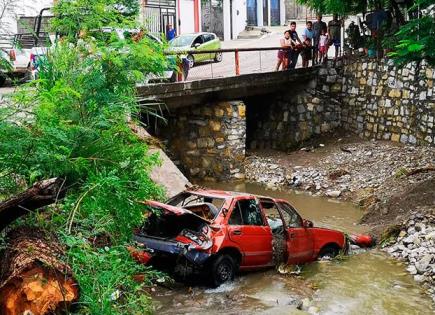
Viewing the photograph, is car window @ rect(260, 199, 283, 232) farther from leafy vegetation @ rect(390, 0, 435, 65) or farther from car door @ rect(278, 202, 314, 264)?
leafy vegetation @ rect(390, 0, 435, 65)

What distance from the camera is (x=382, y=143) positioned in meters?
21.5

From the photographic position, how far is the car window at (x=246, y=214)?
33.4 feet

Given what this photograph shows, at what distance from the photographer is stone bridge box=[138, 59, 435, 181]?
20.0m

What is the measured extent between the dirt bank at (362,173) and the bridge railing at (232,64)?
3.14 m

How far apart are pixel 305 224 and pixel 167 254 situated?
3.25m

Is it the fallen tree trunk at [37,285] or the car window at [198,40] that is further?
the car window at [198,40]

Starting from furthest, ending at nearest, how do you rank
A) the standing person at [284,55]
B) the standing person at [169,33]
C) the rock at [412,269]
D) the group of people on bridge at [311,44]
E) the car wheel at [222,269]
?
the standing person at [169,33]
the group of people on bridge at [311,44]
the standing person at [284,55]
the rock at [412,269]
the car wheel at [222,269]

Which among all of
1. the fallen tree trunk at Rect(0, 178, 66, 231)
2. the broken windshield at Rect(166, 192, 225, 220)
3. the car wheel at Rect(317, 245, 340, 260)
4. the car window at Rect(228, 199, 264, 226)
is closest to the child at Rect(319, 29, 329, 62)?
the car wheel at Rect(317, 245, 340, 260)

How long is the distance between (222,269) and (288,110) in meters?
14.8

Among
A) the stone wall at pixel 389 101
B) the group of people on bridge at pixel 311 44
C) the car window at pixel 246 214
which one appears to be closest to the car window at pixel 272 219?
the car window at pixel 246 214

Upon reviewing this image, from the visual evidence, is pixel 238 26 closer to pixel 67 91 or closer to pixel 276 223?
pixel 276 223

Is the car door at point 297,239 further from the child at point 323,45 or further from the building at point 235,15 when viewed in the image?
the building at point 235,15

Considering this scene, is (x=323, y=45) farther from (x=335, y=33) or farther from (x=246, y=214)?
(x=246, y=214)

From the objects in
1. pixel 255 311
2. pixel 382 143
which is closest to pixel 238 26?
pixel 382 143
